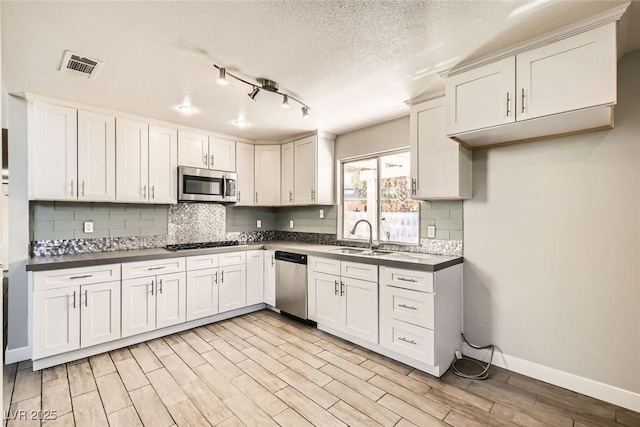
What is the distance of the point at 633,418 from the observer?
2.09 meters

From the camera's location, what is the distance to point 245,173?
4492 mm

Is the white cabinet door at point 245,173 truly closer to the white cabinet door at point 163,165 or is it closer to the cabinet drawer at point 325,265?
the white cabinet door at point 163,165

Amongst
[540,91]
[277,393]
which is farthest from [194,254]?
[540,91]

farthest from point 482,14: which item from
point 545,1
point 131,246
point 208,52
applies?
point 131,246

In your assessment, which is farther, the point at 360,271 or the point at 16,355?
the point at 360,271

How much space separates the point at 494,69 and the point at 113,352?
405cm

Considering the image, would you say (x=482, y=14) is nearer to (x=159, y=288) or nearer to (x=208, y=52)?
(x=208, y=52)

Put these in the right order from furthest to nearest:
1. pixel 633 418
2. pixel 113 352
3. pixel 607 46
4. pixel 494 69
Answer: pixel 113 352 < pixel 494 69 < pixel 633 418 < pixel 607 46

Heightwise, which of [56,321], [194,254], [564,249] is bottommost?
[56,321]

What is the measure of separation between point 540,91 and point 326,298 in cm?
261

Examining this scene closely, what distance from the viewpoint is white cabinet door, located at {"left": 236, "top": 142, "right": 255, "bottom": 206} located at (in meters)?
4.41

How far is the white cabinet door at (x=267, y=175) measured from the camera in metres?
4.58

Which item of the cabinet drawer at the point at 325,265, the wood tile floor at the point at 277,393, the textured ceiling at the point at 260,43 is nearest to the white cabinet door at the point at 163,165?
the textured ceiling at the point at 260,43

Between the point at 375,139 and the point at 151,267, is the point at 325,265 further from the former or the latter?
the point at 151,267
